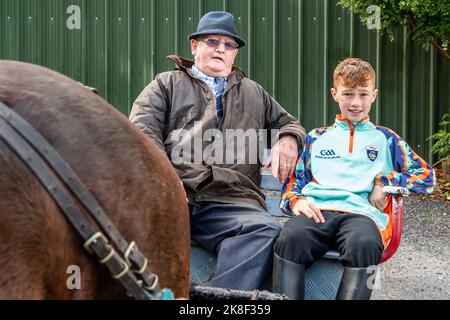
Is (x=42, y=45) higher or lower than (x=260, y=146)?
higher

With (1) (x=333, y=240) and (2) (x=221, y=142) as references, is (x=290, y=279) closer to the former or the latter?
(1) (x=333, y=240)

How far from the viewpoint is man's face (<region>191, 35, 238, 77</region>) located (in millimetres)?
3158

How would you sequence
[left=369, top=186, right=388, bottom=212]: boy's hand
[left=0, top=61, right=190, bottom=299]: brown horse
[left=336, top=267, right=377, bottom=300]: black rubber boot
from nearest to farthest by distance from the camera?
[left=0, top=61, right=190, bottom=299]: brown horse
[left=336, top=267, right=377, bottom=300]: black rubber boot
[left=369, top=186, right=388, bottom=212]: boy's hand

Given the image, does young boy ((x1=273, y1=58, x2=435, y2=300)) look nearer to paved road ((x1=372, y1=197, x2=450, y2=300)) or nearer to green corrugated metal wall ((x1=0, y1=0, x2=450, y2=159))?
paved road ((x1=372, y1=197, x2=450, y2=300))

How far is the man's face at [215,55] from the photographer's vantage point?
316 centimetres

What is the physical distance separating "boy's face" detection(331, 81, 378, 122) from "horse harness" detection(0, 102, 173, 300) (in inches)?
73.6

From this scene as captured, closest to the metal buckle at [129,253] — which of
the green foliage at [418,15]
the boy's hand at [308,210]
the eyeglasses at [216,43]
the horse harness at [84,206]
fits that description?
the horse harness at [84,206]

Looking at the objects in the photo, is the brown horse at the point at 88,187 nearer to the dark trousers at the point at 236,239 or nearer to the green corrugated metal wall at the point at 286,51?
the dark trousers at the point at 236,239

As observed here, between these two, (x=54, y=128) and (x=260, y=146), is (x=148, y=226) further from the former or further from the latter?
(x=260, y=146)

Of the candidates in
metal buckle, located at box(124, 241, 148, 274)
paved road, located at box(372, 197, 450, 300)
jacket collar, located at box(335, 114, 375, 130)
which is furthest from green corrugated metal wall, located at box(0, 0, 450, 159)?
metal buckle, located at box(124, 241, 148, 274)

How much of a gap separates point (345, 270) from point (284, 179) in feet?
2.18

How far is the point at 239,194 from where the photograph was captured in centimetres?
293

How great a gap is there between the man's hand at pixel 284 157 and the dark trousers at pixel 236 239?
0.24 m
